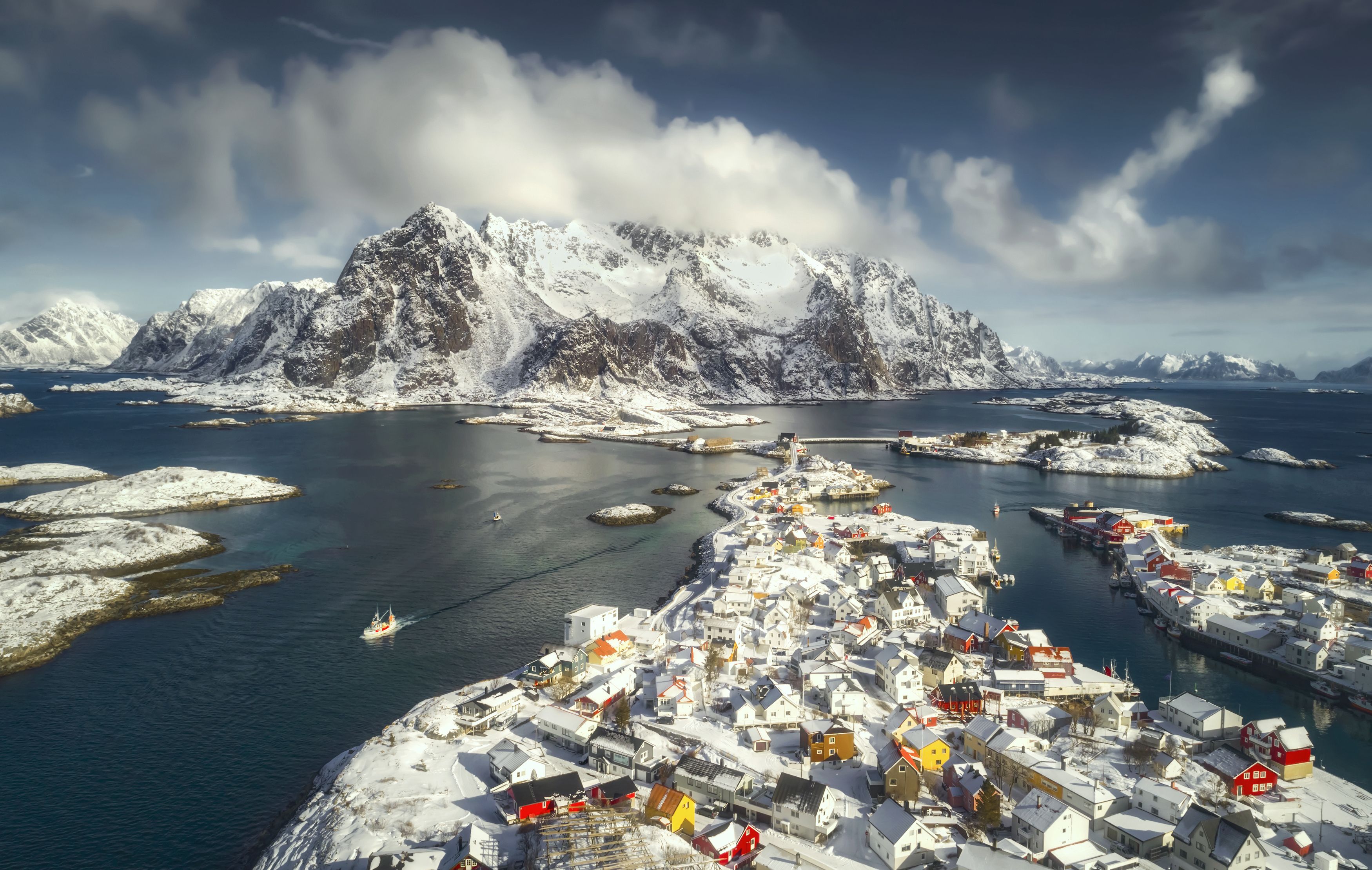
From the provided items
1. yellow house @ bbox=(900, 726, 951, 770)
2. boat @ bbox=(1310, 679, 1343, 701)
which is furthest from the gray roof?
boat @ bbox=(1310, 679, 1343, 701)

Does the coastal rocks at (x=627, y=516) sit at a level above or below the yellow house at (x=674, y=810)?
above

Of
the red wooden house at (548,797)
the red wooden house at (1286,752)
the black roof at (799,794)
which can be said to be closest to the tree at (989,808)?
the black roof at (799,794)

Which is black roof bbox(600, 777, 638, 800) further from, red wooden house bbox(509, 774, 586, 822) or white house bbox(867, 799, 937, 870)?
white house bbox(867, 799, 937, 870)

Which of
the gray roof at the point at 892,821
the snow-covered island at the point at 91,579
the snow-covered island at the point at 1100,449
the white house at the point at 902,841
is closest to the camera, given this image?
the white house at the point at 902,841

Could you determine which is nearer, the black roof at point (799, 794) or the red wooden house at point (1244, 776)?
the black roof at point (799, 794)

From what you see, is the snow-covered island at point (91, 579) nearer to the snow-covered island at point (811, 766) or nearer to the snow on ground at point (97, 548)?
the snow on ground at point (97, 548)

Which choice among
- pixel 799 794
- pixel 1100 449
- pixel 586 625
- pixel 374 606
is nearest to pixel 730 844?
pixel 799 794
